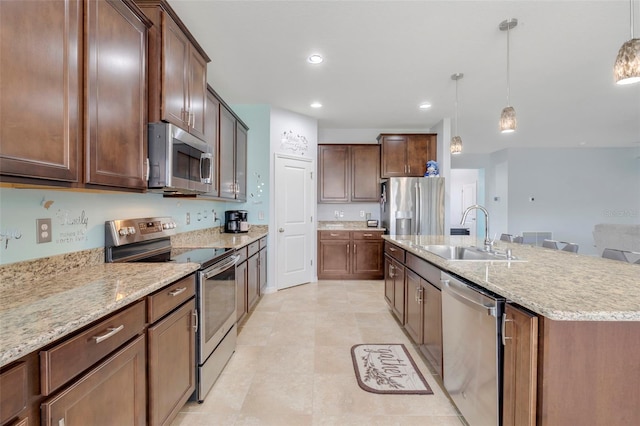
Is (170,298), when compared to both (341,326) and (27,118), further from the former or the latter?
(341,326)

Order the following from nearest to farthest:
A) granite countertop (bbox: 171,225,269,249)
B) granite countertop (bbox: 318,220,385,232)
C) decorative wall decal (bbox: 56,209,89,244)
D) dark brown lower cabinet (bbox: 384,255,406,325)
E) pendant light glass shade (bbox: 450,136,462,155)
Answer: decorative wall decal (bbox: 56,209,89,244)
granite countertop (bbox: 171,225,269,249)
dark brown lower cabinet (bbox: 384,255,406,325)
pendant light glass shade (bbox: 450,136,462,155)
granite countertop (bbox: 318,220,385,232)

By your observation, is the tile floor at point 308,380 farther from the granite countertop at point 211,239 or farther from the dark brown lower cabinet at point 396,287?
the granite countertop at point 211,239

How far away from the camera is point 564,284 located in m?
1.30

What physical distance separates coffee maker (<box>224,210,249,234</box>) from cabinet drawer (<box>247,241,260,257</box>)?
0.42m

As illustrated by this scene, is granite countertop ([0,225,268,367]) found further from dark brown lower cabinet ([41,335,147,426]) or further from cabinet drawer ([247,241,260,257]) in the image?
cabinet drawer ([247,241,260,257])

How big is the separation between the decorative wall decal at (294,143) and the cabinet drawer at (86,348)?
344cm

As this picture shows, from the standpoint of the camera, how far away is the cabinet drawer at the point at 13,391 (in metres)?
0.70

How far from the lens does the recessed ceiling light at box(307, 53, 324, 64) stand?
2814mm

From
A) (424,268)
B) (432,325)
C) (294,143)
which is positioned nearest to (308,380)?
(432,325)

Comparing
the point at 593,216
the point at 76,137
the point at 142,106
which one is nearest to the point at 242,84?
the point at 142,106

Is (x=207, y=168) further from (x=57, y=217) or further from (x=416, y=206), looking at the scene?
(x=416, y=206)

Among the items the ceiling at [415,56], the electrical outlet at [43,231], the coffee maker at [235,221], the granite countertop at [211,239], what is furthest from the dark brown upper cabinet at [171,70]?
the coffee maker at [235,221]

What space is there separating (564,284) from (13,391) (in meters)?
1.95

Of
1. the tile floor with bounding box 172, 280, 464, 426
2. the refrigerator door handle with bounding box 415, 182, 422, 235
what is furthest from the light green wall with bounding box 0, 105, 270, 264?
the refrigerator door handle with bounding box 415, 182, 422, 235
